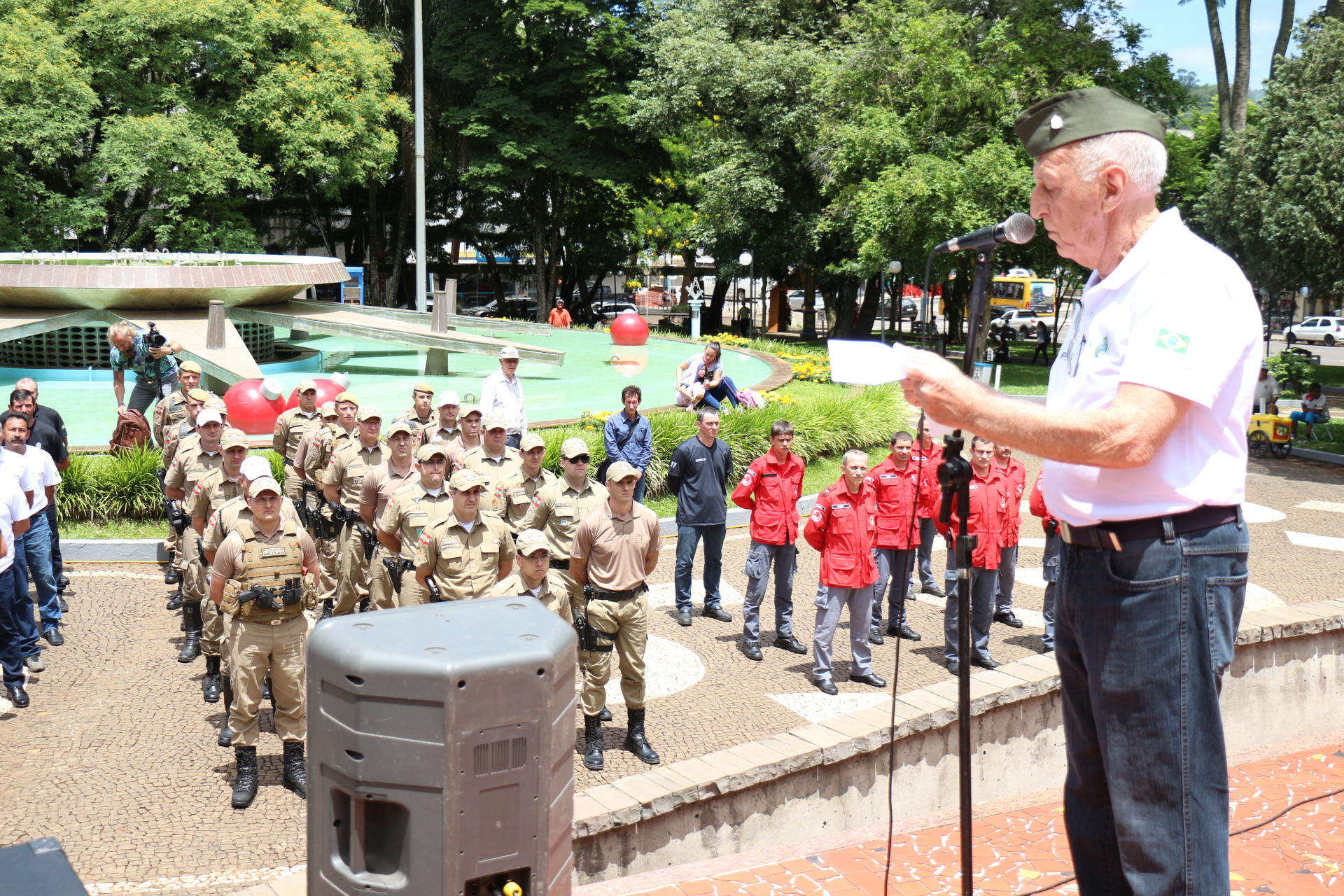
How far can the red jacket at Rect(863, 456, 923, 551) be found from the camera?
955cm

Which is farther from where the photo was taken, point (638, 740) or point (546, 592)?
point (546, 592)


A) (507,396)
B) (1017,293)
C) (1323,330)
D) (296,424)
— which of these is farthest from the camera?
(1017,293)

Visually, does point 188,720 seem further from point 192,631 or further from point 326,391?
point 326,391

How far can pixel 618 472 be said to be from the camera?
25.1ft

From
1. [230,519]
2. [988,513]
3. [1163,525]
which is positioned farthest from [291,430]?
[1163,525]

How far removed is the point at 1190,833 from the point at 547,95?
39400 millimetres

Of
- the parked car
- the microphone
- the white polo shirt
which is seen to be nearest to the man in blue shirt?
the microphone

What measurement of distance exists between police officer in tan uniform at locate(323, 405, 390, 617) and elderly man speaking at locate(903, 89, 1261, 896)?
7.65m

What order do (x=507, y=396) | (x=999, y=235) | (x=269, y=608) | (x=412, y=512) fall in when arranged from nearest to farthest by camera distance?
(x=999, y=235) < (x=269, y=608) < (x=412, y=512) < (x=507, y=396)

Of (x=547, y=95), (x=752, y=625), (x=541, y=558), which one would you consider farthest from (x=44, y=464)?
(x=547, y=95)

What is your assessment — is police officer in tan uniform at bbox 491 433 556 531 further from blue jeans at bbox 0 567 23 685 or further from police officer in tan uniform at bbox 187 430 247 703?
blue jeans at bbox 0 567 23 685

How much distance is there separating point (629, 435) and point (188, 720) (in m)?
5.44

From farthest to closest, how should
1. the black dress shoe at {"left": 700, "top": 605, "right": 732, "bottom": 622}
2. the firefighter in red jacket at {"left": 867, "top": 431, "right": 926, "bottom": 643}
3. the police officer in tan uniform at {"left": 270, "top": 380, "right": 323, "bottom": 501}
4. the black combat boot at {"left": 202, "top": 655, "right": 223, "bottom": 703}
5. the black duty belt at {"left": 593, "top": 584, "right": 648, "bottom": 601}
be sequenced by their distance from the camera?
the police officer in tan uniform at {"left": 270, "top": 380, "right": 323, "bottom": 501} < the black dress shoe at {"left": 700, "top": 605, "right": 732, "bottom": 622} < the firefighter in red jacket at {"left": 867, "top": 431, "right": 926, "bottom": 643} < the black combat boot at {"left": 202, "top": 655, "right": 223, "bottom": 703} < the black duty belt at {"left": 593, "top": 584, "right": 648, "bottom": 601}

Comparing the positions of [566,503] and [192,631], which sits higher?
[566,503]
